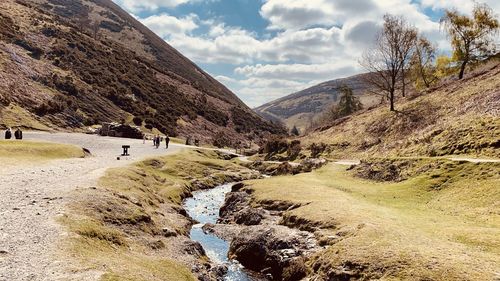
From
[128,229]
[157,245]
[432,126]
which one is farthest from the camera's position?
[432,126]

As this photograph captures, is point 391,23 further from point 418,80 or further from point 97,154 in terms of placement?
point 97,154

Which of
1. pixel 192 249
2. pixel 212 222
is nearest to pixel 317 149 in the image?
pixel 212 222

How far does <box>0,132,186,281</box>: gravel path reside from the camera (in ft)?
48.8

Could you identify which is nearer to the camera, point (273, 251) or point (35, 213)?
point (35, 213)

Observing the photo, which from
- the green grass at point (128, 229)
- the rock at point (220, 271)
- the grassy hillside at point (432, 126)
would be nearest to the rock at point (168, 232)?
the green grass at point (128, 229)

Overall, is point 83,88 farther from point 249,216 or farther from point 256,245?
point 256,245

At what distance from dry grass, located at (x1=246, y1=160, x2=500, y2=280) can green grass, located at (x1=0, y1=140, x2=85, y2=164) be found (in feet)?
84.5

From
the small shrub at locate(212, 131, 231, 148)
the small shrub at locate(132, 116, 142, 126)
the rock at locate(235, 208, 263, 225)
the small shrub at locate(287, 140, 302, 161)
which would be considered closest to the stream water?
the rock at locate(235, 208, 263, 225)

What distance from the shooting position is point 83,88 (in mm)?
111000

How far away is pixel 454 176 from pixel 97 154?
1958 inches

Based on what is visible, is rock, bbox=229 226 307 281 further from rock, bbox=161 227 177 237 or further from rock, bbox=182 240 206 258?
rock, bbox=161 227 177 237

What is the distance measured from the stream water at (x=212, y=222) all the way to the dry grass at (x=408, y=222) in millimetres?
5177

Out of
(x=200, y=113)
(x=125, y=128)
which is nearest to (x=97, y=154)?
(x=125, y=128)

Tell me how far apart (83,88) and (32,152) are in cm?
7061
